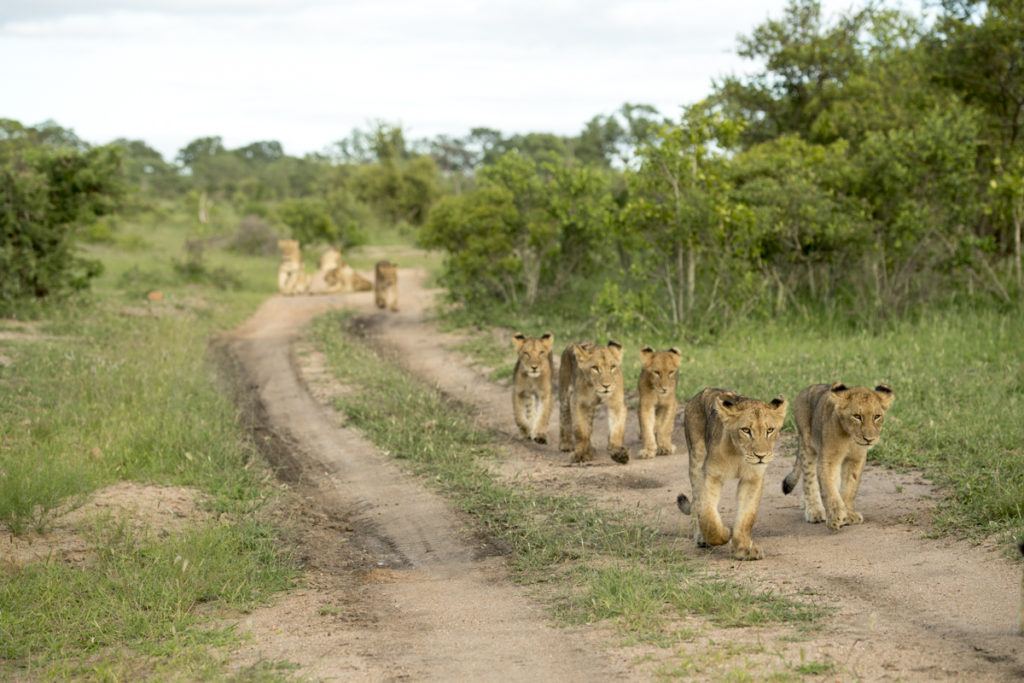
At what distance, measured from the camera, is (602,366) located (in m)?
9.63

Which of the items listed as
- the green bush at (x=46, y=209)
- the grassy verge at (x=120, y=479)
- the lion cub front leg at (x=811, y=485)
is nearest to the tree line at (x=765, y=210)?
the green bush at (x=46, y=209)

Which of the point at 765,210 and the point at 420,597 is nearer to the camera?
the point at 420,597

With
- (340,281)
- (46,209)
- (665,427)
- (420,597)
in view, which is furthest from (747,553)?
(340,281)

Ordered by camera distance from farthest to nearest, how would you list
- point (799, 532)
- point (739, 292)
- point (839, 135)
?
point (839, 135), point (739, 292), point (799, 532)

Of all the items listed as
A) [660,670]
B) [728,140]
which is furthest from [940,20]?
[660,670]

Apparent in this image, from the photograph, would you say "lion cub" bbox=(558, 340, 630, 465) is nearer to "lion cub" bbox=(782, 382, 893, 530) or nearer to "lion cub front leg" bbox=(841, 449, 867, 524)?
"lion cub" bbox=(782, 382, 893, 530)

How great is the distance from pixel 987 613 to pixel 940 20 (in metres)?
13.1

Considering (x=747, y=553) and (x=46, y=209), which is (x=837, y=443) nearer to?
(x=747, y=553)

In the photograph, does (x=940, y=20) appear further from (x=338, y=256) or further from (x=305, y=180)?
(x=305, y=180)

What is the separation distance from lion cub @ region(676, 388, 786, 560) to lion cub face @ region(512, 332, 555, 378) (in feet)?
10.8

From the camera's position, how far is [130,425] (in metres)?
10.4

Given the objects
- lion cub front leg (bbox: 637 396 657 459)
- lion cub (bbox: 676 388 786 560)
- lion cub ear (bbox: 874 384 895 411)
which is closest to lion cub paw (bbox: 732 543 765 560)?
lion cub (bbox: 676 388 786 560)

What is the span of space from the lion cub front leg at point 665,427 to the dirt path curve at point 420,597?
1965mm

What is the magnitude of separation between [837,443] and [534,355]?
3.62 metres
